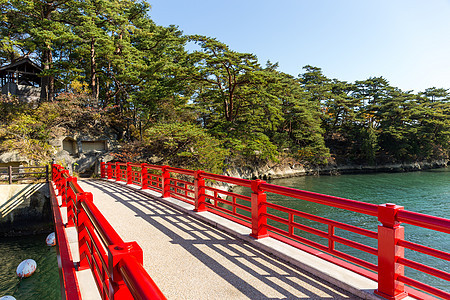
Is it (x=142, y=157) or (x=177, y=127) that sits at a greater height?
(x=177, y=127)

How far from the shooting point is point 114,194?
1008 cm

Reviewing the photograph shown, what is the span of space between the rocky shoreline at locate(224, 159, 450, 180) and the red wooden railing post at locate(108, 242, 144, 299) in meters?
23.6

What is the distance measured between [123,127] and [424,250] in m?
26.5

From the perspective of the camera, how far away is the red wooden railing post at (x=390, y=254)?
9.03 ft

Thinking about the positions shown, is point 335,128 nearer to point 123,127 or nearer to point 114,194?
point 123,127

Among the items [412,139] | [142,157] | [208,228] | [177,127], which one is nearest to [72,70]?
[142,157]

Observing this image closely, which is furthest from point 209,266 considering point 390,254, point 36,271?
point 36,271

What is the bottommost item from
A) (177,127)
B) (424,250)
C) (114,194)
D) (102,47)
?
(114,194)

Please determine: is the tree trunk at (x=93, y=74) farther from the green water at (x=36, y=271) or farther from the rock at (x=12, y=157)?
the green water at (x=36, y=271)

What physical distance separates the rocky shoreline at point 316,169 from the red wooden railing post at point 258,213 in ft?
67.0

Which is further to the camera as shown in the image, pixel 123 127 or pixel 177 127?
pixel 123 127

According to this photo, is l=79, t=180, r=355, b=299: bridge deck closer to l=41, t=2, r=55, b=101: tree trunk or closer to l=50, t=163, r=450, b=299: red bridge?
l=50, t=163, r=450, b=299: red bridge

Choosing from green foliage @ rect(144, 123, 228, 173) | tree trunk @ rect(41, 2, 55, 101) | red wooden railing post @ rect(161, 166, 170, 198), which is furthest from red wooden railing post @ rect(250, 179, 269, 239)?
tree trunk @ rect(41, 2, 55, 101)

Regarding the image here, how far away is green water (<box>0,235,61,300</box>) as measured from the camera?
7570mm
